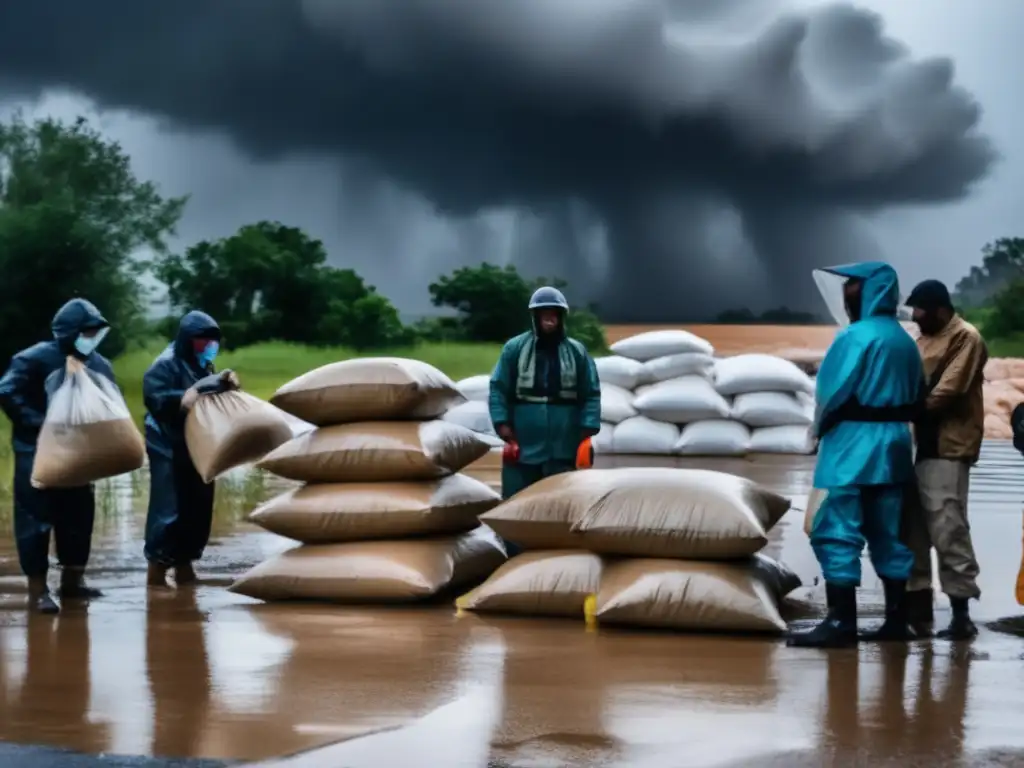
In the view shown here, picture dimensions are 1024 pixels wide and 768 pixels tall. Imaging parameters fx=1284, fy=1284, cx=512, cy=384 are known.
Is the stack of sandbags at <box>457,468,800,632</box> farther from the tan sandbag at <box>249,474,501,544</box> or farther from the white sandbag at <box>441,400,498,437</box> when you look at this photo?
the white sandbag at <box>441,400,498,437</box>

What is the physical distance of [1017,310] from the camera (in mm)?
16391

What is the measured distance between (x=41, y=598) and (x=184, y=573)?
0.81 meters

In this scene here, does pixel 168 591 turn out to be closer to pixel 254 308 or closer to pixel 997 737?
pixel 997 737

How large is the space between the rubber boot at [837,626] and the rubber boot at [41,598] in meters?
2.70

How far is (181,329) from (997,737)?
3981mm

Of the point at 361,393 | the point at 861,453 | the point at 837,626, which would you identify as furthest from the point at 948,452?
the point at 361,393

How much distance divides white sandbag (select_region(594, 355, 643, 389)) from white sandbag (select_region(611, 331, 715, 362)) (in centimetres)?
8

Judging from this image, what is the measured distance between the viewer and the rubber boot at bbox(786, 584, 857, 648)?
165 inches

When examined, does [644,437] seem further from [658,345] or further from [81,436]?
[81,436]

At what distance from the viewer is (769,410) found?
11.4 m

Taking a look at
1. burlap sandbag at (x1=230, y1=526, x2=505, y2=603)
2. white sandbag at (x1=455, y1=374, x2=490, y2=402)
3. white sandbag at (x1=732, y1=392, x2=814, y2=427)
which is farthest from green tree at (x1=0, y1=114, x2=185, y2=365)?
burlap sandbag at (x1=230, y1=526, x2=505, y2=603)

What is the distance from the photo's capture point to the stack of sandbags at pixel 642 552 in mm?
4371

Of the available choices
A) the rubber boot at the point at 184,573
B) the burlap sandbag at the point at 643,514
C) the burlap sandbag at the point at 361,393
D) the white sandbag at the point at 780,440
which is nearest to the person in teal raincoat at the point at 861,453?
the burlap sandbag at the point at 643,514

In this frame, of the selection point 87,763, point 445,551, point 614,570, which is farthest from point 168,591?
point 87,763
